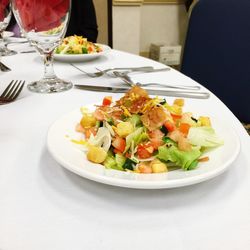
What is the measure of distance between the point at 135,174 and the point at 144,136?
0.29 ft

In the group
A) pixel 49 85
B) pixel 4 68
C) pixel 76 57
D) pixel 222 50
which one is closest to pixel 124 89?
pixel 49 85

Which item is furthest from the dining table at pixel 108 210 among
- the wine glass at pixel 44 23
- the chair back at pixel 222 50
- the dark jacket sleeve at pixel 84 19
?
the dark jacket sleeve at pixel 84 19

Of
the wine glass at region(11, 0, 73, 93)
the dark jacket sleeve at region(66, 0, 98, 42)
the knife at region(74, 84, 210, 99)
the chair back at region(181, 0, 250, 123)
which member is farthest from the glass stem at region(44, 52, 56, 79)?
the dark jacket sleeve at region(66, 0, 98, 42)

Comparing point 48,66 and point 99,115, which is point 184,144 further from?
point 48,66

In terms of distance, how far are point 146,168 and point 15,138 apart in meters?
0.26

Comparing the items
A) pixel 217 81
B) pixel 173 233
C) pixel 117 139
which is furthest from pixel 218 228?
pixel 217 81

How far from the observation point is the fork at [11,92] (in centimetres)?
78

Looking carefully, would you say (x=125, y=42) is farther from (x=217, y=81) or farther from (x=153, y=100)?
(x=153, y=100)

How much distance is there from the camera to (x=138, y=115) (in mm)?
540

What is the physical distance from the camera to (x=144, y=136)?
501mm

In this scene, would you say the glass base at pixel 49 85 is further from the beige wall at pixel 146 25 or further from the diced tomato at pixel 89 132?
the beige wall at pixel 146 25

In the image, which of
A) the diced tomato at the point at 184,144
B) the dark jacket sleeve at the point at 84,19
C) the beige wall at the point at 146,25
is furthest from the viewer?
the beige wall at the point at 146,25

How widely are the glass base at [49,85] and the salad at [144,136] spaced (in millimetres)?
315

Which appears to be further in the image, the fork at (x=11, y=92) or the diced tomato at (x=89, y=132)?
the fork at (x=11, y=92)
